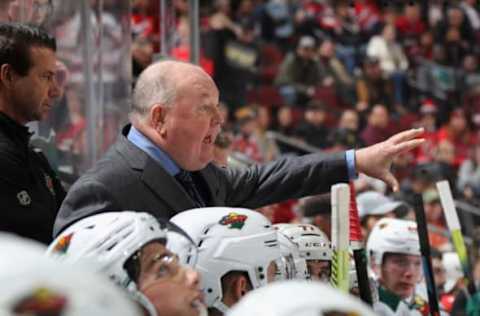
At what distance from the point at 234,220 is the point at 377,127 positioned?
42.4 ft

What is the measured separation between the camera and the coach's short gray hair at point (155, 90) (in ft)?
17.0

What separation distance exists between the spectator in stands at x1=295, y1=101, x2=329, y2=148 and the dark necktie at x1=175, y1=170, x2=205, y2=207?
11417mm

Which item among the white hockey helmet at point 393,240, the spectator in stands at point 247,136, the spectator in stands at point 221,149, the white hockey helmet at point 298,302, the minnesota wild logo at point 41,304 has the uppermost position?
the minnesota wild logo at point 41,304

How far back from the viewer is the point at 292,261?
15.4 feet

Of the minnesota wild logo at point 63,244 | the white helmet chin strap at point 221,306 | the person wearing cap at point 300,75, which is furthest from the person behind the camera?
the person wearing cap at point 300,75

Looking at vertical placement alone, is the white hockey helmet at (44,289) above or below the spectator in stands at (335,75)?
above

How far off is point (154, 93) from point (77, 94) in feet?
8.26

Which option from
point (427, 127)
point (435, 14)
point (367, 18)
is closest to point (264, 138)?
point (427, 127)

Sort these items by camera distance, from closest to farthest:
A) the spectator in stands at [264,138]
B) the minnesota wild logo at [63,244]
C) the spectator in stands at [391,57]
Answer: the minnesota wild logo at [63,244] → the spectator in stands at [264,138] → the spectator in stands at [391,57]

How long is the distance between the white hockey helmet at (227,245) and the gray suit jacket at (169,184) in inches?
18.7

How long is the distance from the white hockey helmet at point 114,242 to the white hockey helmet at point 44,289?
0.90 metres

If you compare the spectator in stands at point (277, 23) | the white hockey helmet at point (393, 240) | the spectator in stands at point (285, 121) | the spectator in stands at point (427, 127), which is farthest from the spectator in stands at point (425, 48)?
the white hockey helmet at point (393, 240)

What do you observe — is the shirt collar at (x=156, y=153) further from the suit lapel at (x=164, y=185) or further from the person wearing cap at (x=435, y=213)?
the person wearing cap at (x=435, y=213)

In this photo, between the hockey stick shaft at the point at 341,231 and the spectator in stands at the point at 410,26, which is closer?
the hockey stick shaft at the point at 341,231
